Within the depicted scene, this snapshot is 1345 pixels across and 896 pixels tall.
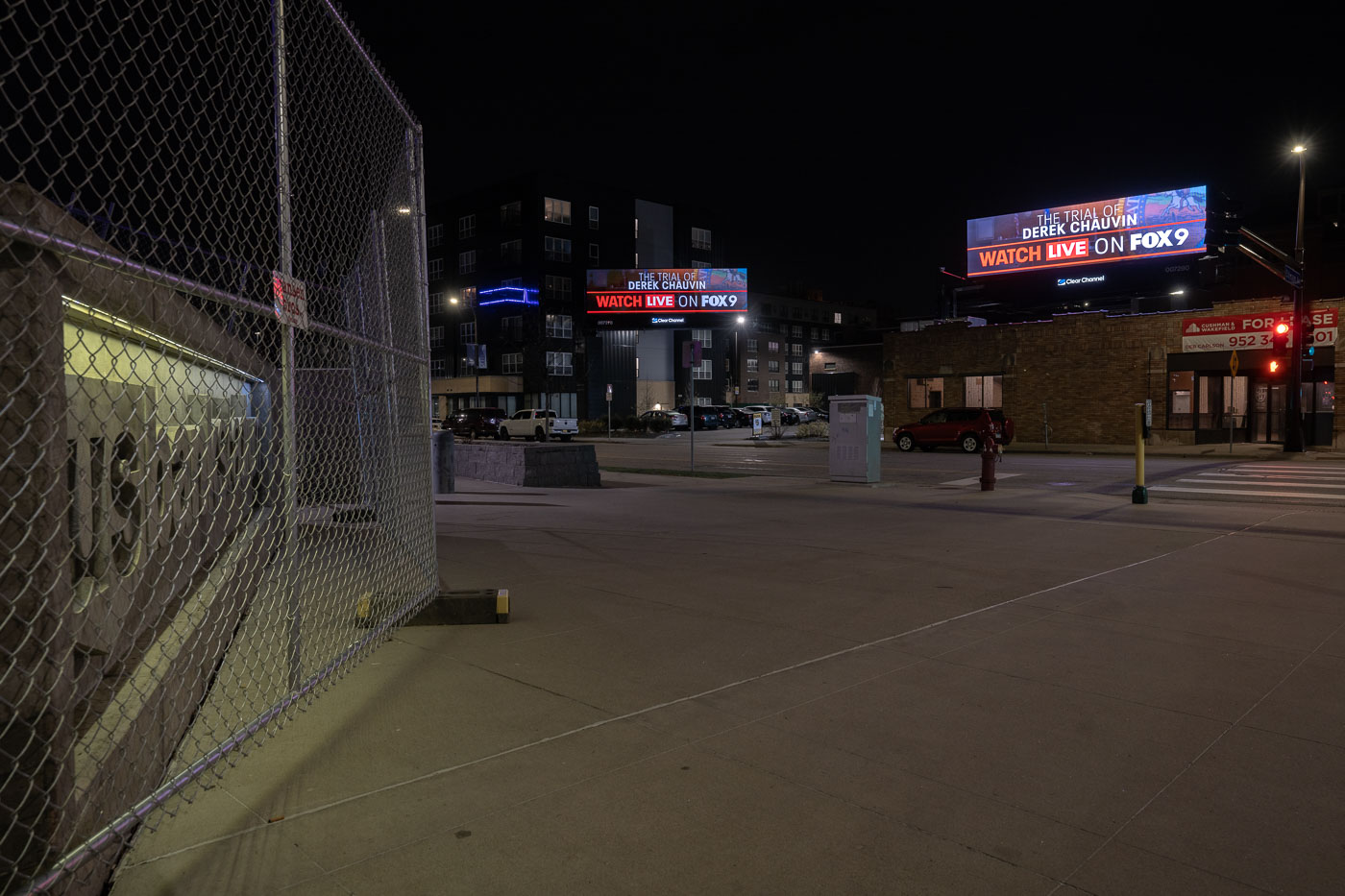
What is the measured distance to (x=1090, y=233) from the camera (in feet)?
135

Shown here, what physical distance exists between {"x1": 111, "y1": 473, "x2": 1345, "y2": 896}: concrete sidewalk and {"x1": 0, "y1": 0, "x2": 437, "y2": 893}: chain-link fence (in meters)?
0.42

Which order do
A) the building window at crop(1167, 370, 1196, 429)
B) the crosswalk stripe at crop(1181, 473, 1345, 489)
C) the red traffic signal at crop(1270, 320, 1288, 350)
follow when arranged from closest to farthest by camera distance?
the crosswalk stripe at crop(1181, 473, 1345, 489) → the red traffic signal at crop(1270, 320, 1288, 350) → the building window at crop(1167, 370, 1196, 429)

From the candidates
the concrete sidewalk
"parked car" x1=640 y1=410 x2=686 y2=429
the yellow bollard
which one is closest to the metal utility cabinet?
the yellow bollard

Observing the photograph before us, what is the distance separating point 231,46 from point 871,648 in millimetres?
4964

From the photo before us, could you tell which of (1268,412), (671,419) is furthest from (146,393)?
(671,419)

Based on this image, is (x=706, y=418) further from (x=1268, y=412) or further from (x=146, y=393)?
(x=146, y=393)

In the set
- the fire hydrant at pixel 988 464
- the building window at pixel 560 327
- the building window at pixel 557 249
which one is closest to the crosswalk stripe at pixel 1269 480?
the fire hydrant at pixel 988 464

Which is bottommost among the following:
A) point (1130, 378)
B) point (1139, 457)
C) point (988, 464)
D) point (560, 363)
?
point (988, 464)

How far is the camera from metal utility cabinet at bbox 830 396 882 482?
696 inches

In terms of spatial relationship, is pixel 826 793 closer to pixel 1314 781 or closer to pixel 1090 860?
pixel 1090 860

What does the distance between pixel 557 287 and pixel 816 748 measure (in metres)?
60.1

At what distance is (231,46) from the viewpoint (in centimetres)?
431

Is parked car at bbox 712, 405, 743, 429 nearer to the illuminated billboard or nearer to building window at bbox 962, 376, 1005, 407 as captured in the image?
the illuminated billboard

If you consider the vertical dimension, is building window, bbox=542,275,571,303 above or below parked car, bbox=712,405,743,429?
above
